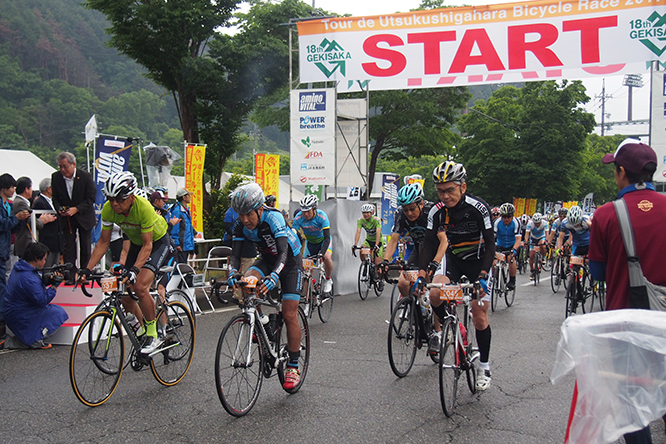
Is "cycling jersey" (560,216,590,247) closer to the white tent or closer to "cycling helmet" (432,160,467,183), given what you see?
"cycling helmet" (432,160,467,183)

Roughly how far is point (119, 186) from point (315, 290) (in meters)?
5.03

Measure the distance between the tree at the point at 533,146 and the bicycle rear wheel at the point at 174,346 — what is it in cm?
4139

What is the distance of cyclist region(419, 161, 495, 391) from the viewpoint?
559 centimetres

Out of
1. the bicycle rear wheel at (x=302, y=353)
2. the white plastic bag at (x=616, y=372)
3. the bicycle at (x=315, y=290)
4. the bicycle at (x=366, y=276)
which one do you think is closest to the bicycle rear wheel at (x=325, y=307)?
the bicycle at (x=315, y=290)

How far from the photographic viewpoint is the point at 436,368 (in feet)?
22.7

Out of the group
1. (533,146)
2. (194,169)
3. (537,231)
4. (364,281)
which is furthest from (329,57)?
(533,146)

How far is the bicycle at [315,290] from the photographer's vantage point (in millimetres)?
9750

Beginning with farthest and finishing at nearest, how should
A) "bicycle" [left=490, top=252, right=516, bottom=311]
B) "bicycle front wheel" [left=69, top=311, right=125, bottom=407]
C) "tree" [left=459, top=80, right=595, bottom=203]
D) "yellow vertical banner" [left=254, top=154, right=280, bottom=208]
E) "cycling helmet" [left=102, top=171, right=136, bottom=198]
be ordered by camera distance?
"tree" [left=459, top=80, right=595, bottom=203] < "yellow vertical banner" [left=254, top=154, right=280, bottom=208] < "bicycle" [left=490, top=252, right=516, bottom=311] < "cycling helmet" [left=102, top=171, right=136, bottom=198] < "bicycle front wheel" [left=69, top=311, right=125, bottom=407]

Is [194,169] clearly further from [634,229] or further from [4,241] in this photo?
[634,229]

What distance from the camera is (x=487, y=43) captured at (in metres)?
13.3

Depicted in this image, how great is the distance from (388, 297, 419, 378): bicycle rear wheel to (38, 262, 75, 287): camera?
319 centimetres

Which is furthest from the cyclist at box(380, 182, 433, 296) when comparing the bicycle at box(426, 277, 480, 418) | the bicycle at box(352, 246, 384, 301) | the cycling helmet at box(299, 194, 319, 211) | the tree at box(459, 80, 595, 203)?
the tree at box(459, 80, 595, 203)

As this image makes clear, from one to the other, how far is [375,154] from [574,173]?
1952 cm

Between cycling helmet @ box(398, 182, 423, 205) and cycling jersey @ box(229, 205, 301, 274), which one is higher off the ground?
cycling helmet @ box(398, 182, 423, 205)
